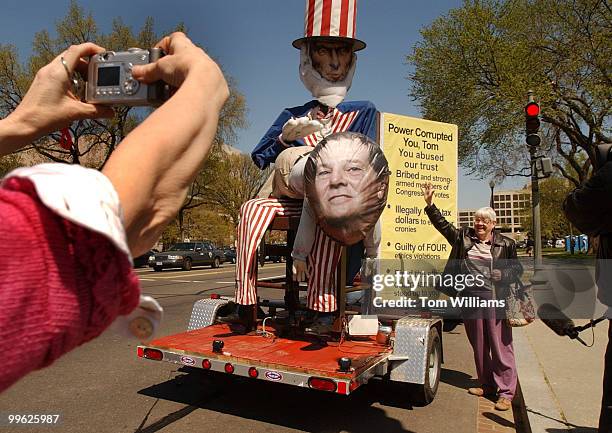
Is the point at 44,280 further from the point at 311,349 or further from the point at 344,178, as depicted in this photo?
the point at 311,349

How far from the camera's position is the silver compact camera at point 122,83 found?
1.04 meters

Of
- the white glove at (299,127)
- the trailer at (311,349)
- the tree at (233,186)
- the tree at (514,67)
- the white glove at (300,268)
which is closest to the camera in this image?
the trailer at (311,349)

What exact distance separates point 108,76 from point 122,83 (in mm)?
43

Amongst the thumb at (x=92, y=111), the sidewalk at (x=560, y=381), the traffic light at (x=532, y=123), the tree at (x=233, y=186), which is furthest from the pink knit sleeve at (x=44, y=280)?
the tree at (x=233, y=186)

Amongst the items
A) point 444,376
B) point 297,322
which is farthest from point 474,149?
point 297,322

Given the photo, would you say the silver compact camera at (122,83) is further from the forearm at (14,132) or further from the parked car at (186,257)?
the parked car at (186,257)

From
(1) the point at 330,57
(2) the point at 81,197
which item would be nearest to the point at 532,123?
(1) the point at 330,57

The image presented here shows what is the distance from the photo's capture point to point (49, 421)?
4230mm

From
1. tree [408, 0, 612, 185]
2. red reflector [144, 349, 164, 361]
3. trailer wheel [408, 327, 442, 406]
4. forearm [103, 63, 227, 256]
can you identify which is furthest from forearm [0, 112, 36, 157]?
tree [408, 0, 612, 185]

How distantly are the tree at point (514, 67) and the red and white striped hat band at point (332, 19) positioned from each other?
15185 mm

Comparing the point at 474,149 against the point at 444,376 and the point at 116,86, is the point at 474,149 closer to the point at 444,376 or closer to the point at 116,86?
the point at 444,376

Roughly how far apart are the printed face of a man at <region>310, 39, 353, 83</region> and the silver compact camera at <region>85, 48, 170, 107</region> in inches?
170

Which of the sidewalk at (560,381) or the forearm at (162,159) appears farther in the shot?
the sidewalk at (560,381)

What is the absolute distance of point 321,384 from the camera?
3.80 m
